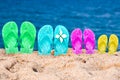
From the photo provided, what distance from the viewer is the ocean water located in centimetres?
654

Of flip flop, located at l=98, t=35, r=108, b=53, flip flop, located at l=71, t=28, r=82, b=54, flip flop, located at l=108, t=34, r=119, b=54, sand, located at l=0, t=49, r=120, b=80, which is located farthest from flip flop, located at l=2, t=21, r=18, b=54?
flip flop, located at l=108, t=34, r=119, b=54

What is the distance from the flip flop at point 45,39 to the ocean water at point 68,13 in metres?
1.84

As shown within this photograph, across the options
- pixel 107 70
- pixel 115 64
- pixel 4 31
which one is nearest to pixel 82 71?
pixel 107 70

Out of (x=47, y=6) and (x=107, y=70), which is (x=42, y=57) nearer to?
(x=107, y=70)

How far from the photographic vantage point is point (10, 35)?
4.14m

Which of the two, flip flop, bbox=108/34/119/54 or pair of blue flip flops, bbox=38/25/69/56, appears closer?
pair of blue flip flops, bbox=38/25/69/56

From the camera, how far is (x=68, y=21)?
6.83m

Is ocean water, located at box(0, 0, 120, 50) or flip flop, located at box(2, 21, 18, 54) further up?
ocean water, located at box(0, 0, 120, 50)

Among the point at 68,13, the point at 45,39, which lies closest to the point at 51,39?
the point at 45,39

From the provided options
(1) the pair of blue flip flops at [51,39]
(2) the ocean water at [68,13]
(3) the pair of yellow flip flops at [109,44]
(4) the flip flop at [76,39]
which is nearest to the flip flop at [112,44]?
(3) the pair of yellow flip flops at [109,44]

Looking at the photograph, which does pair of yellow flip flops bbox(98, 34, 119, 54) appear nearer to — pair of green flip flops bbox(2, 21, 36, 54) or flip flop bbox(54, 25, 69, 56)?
flip flop bbox(54, 25, 69, 56)

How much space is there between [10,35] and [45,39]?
421mm

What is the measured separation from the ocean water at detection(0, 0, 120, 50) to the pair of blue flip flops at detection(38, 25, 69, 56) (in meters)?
1.77

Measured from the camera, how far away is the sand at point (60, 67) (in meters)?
3.30
